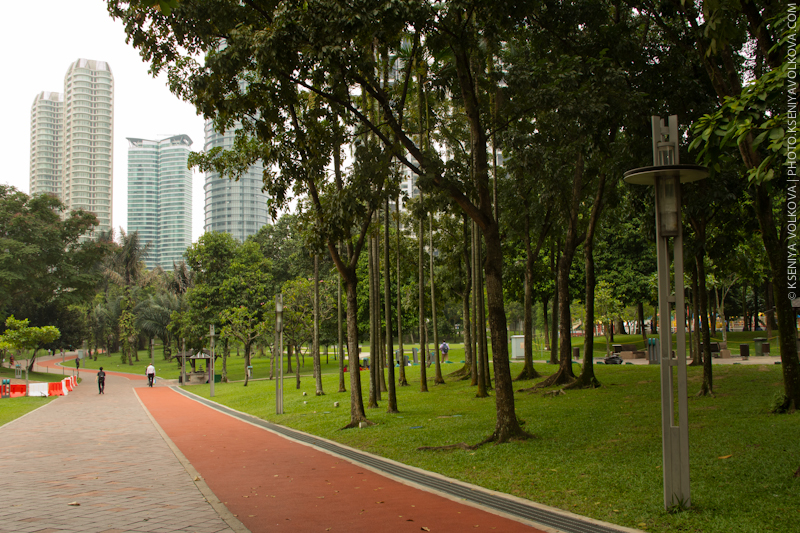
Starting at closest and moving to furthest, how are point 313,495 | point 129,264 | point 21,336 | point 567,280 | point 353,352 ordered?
point 313,495, point 353,352, point 567,280, point 21,336, point 129,264

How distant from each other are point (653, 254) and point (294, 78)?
29.5m

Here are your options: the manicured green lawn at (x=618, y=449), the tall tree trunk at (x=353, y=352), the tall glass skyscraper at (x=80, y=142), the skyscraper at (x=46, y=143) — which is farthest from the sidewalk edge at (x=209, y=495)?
the skyscraper at (x=46, y=143)

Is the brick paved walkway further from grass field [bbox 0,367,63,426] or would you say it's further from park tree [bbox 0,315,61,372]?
park tree [bbox 0,315,61,372]

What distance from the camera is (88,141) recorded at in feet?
538

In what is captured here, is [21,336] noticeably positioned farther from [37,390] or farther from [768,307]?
[768,307]

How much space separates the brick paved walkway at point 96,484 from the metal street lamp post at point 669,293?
15.2 feet

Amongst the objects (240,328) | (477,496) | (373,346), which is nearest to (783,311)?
(477,496)

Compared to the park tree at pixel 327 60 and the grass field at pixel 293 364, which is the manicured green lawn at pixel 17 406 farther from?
the grass field at pixel 293 364

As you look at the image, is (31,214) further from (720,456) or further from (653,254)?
(720,456)

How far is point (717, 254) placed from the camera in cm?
1439

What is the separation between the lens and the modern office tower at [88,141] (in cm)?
16275

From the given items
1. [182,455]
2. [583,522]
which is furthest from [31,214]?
[583,522]

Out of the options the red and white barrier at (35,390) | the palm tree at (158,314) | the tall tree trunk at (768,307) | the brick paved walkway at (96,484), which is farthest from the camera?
the palm tree at (158,314)

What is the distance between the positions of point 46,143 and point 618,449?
19681cm
